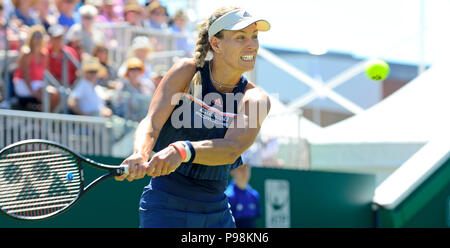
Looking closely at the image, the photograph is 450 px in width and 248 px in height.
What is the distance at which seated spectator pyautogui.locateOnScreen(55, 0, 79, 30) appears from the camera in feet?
31.0

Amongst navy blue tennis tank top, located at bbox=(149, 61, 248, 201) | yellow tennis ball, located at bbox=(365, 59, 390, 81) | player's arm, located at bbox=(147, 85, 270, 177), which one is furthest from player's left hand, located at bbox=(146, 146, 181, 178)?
yellow tennis ball, located at bbox=(365, 59, 390, 81)

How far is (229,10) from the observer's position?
Answer: 4543 mm

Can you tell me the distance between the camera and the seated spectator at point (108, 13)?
34.9ft

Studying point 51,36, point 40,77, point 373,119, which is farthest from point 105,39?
point 373,119

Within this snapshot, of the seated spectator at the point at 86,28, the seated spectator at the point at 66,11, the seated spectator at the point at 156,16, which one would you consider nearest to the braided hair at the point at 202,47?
the seated spectator at the point at 86,28

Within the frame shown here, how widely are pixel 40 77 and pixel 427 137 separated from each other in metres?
5.47

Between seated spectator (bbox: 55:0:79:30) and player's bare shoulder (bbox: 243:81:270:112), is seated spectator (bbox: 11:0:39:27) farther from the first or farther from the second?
player's bare shoulder (bbox: 243:81:270:112)

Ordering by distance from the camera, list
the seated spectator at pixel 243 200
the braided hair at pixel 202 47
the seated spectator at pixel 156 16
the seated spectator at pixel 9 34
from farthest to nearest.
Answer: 1. the seated spectator at pixel 156 16
2. the seated spectator at pixel 243 200
3. the seated spectator at pixel 9 34
4. the braided hair at pixel 202 47

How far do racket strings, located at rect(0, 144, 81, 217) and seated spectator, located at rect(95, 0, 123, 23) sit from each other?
21.2ft

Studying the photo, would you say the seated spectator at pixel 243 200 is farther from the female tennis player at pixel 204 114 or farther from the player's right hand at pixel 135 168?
the player's right hand at pixel 135 168

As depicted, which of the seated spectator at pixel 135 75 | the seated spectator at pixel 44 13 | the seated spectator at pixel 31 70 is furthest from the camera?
the seated spectator at pixel 135 75

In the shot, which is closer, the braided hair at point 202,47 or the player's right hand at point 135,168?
the player's right hand at point 135,168

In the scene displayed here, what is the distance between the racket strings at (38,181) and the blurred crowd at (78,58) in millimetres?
3872
